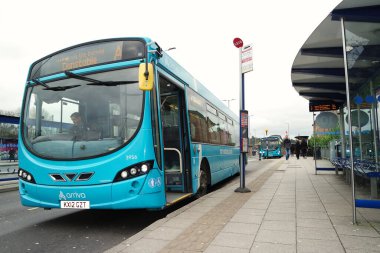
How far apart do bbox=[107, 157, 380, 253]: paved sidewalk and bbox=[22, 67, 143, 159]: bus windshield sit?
1642mm

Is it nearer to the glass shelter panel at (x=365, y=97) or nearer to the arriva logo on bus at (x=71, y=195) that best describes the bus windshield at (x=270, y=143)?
the glass shelter panel at (x=365, y=97)

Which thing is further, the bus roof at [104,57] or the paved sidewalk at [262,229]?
the bus roof at [104,57]

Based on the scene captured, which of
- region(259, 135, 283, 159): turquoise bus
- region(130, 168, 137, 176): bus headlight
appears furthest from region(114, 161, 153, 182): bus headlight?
region(259, 135, 283, 159): turquoise bus

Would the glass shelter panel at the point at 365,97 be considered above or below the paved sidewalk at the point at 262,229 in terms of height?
above

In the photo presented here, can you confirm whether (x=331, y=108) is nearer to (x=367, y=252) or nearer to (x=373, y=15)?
(x=373, y=15)

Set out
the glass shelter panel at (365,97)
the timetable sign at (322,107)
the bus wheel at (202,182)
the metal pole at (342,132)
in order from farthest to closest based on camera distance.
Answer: the timetable sign at (322,107) → the metal pole at (342,132) → the bus wheel at (202,182) → the glass shelter panel at (365,97)

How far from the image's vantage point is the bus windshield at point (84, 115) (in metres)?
5.53

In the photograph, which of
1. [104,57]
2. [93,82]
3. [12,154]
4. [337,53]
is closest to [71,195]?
[93,82]

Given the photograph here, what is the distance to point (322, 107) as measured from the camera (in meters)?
13.3

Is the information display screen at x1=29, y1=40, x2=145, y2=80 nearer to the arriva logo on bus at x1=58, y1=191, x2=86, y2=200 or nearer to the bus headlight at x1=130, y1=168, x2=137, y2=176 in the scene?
the bus headlight at x1=130, y1=168, x2=137, y2=176

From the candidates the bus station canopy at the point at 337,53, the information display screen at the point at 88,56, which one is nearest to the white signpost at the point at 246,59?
the bus station canopy at the point at 337,53

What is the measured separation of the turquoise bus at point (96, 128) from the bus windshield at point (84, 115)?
0.02 metres

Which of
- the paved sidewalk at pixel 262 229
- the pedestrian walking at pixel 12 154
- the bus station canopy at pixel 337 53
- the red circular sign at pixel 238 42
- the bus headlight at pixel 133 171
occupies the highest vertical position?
the red circular sign at pixel 238 42

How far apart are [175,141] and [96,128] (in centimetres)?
247
